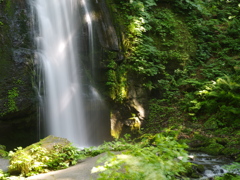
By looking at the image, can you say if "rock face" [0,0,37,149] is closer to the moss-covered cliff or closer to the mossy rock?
the moss-covered cliff

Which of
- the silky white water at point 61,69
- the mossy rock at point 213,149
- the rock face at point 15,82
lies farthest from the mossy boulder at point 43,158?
the mossy rock at point 213,149

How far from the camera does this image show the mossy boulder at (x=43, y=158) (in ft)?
14.1

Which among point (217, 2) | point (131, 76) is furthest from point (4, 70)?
point (217, 2)

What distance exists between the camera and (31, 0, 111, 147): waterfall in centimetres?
829

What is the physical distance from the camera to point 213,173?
17.4ft

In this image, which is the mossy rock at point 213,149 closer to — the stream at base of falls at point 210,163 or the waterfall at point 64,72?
the stream at base of falls at point 210,163

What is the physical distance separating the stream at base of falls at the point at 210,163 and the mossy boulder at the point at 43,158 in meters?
3.02

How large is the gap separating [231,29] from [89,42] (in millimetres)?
8796

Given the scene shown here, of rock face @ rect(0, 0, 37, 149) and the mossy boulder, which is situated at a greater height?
rock face @ rect(0, 0, 37, 149)

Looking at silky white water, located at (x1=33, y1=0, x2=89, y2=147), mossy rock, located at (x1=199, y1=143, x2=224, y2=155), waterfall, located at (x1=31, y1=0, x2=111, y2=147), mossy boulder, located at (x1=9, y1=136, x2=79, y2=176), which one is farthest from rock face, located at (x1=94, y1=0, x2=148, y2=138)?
mossy boulder, located at (x1=9, y1=136, x2=79, y2=176)

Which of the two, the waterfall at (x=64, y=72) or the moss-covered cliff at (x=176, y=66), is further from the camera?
the moss-covered cliff at (x=176, y=66)

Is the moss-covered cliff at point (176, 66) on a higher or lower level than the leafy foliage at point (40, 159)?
higher

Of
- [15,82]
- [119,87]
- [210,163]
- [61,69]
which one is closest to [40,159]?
[15,82]

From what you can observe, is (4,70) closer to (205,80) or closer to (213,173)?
(213,173)
